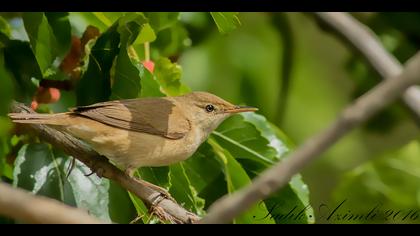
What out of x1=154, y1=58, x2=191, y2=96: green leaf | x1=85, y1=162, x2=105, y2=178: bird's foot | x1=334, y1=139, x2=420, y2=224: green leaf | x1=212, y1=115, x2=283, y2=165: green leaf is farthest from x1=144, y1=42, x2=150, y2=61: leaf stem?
x1=334, y1=139, x2=420, y2=224: green leaf

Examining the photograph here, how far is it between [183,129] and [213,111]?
12.8 inches

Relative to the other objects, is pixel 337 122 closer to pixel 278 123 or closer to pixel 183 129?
pixel 183 129

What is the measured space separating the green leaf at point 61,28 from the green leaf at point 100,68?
203 millimetres

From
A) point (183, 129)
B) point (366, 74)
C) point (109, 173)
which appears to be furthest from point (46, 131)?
point (366, 74)

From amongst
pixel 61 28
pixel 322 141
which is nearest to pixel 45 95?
pixel 61 28

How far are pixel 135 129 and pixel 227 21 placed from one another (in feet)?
1.83

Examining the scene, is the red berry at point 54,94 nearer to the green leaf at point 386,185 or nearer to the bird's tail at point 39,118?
the bird's tail at point 39,118

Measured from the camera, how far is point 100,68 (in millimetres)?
2943

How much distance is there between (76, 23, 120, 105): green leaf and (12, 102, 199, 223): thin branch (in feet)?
0.60

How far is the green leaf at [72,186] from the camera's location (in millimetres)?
3039

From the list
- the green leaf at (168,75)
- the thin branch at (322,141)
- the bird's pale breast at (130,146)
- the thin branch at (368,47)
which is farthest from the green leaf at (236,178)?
the thin branch at (322,141)

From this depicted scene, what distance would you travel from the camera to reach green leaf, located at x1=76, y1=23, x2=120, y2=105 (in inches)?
116

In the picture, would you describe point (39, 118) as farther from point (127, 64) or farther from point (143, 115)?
point (143, 115)

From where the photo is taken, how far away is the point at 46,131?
284 centimetres
